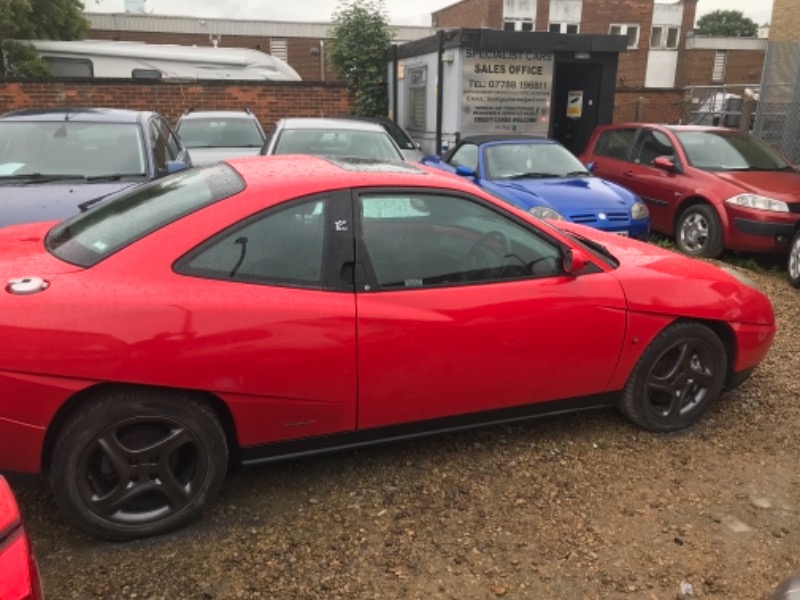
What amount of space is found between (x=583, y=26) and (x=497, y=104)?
27.1 meters

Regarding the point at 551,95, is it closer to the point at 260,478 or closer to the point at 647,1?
the point at 260,478

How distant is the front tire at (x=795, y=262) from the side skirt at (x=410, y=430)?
159 inches

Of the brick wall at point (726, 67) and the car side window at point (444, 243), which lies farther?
the brick wall at point (726, 67)

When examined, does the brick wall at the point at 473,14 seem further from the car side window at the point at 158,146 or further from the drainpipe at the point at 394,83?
the car side window at the point at 158,146

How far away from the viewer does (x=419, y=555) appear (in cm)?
269

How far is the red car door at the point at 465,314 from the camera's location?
2.88 metres

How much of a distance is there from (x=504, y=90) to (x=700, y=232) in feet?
15.5

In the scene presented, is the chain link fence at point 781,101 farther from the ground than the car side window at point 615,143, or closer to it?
farther from the ground

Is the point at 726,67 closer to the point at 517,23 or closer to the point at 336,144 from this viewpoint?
the point at 517,23

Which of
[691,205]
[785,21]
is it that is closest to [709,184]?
[691,205]

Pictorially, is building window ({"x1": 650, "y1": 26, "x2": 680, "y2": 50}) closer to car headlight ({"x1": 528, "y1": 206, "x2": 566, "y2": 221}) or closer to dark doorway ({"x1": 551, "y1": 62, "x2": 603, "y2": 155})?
dark doorway ({"x1": 551, "y1": 62, "x2": 603, "y2": 155})

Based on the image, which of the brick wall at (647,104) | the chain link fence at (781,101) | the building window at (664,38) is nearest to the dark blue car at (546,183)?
the chain link fence at (781,101)

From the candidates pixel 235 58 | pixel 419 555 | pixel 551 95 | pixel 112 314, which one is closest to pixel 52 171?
pixel 112 314

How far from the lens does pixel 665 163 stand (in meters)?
8.13
